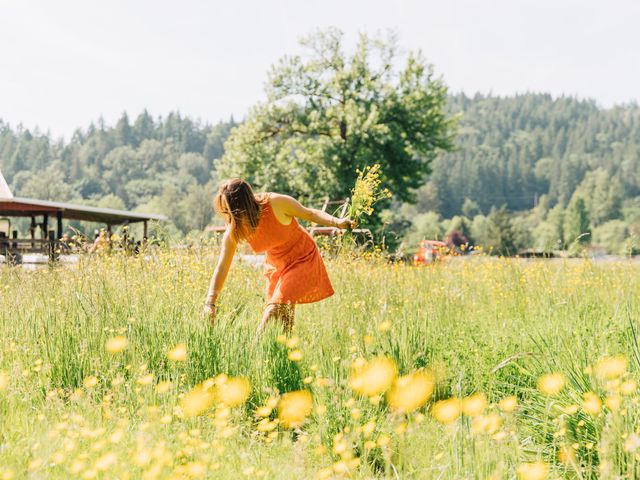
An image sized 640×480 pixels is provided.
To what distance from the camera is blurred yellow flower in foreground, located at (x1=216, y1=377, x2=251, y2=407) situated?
2932 millimetres

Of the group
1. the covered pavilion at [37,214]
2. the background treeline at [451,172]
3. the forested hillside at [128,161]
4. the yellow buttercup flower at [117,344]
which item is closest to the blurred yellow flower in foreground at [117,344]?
the yellow buttercup flower at [117,344]

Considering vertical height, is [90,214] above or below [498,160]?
below

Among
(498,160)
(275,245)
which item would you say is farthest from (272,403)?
(498,160)

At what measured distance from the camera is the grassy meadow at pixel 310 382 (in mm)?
2236

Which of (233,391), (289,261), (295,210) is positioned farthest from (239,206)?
(233,391)

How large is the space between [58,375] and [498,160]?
152m

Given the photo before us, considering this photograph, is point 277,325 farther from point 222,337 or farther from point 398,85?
point 398,85

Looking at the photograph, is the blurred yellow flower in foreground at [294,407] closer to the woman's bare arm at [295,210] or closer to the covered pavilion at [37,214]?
the woman's bare arm at [295,210]

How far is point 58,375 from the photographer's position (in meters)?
3.44

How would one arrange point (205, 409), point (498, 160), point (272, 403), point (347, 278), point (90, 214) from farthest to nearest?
point (498, 160) < point (90, 214) < point (347, 278) < point (205, 409) < point (272, 403)

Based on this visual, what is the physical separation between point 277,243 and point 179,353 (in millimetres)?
1334

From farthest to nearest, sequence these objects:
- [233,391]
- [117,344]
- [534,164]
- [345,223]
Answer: [534,164] → [345,223] → [117,344] → [233,391]

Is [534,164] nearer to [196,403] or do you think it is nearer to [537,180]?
[537,180]

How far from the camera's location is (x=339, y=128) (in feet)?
98.4
